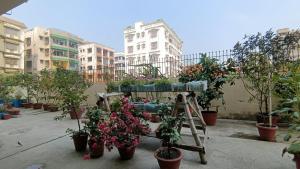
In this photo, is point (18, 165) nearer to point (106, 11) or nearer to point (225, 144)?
point (225, 144)

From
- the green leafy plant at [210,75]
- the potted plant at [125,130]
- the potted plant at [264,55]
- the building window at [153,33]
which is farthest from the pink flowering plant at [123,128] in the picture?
the building window at [153,33]

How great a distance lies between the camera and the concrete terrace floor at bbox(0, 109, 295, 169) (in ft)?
9.38

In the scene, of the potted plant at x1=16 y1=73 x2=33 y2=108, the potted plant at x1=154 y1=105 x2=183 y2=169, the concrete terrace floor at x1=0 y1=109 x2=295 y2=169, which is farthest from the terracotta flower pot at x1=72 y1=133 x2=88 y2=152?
the potted plant at x1=16 y1=73 x2=33 y2=108

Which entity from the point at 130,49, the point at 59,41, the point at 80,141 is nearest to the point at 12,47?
the point at 59,41

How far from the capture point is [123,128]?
9.53 feet

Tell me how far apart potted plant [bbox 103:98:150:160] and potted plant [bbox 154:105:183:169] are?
44 cm

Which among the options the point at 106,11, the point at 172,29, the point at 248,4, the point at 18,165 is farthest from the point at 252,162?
the point at 172,29

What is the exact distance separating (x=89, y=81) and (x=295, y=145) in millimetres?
8162

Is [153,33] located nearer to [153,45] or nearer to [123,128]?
[153,45]

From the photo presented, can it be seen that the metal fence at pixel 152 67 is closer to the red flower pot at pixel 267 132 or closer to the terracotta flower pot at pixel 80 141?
the red flower pot at pixel 267 132

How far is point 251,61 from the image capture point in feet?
15.6

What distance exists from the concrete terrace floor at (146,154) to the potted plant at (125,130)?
0.23 meters

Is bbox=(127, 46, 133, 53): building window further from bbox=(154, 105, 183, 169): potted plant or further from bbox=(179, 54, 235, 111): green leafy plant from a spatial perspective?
bbox=(154, 105, 183, 169): potted plant

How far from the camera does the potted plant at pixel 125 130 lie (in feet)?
9.38
